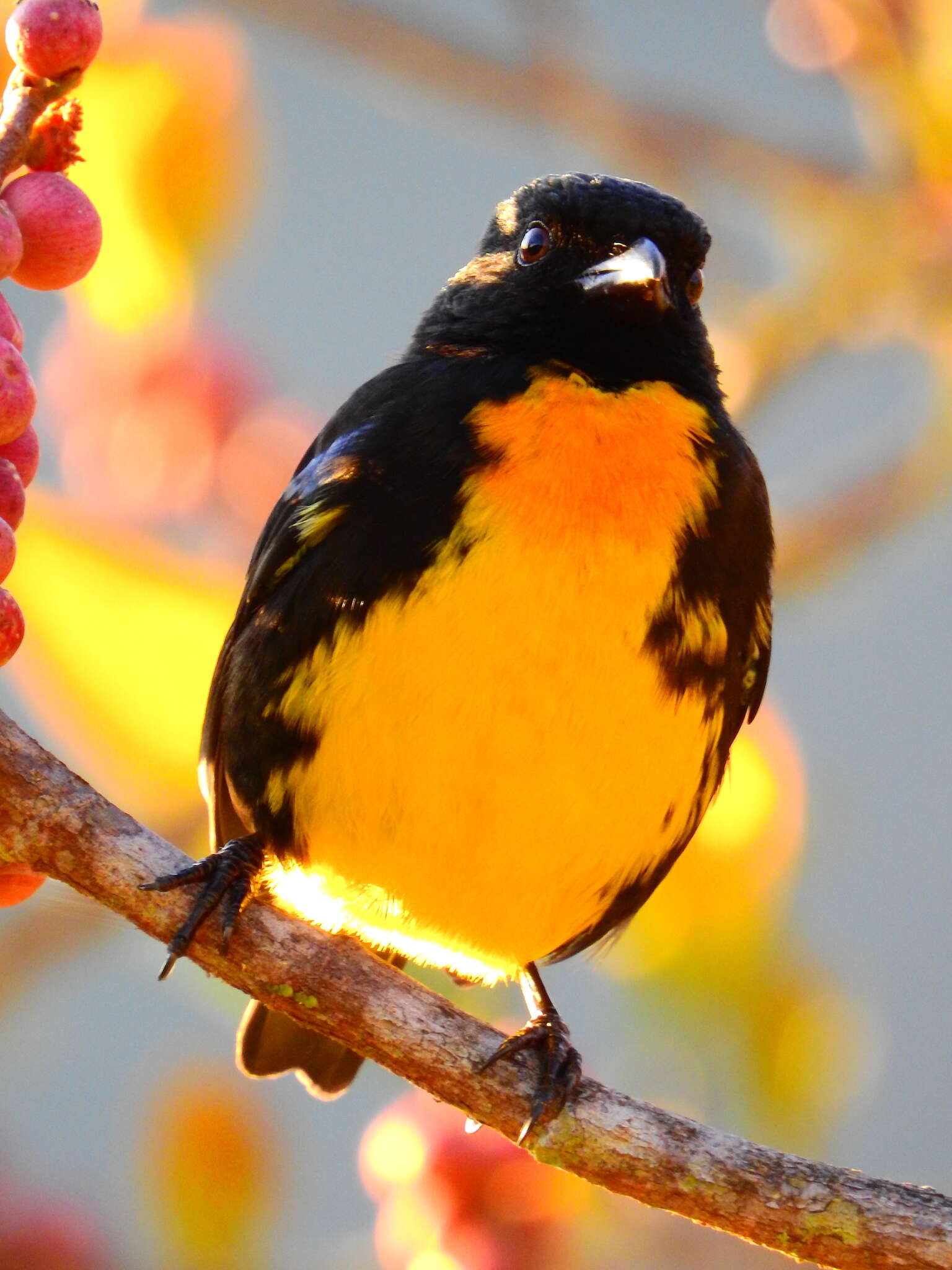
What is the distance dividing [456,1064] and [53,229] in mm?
1167

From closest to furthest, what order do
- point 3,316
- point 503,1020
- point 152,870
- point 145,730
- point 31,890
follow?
point 3,316 → point 31,890 → point 152,870 → point 145,730 → point 503,1020

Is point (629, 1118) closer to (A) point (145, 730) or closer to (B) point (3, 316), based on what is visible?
(A) point (145, 730)

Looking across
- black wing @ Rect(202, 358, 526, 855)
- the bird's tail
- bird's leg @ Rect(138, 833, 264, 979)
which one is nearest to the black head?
black wing @ Rect(202, 358, 526, 855)

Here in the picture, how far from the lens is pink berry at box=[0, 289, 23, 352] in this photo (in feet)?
5.11

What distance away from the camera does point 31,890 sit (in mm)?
1808

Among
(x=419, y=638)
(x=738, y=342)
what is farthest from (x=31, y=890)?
(x=738, y=342)

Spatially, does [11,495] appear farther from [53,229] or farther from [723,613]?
[723,613]

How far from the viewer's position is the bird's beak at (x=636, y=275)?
275 centimetres

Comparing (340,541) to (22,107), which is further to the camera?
(340,541)

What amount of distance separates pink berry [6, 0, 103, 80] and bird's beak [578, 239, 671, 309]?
1.30m

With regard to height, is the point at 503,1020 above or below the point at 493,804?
below

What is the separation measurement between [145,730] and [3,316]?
2.78 ft

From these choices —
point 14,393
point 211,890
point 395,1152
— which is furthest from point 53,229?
point 395,1152

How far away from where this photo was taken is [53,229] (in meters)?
1.56
